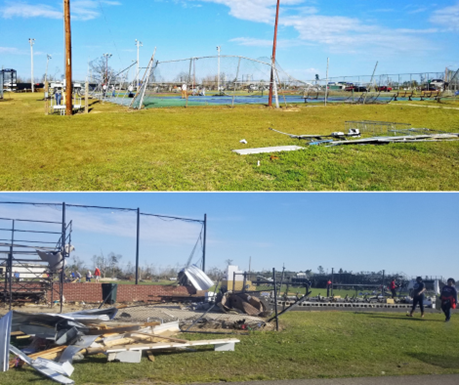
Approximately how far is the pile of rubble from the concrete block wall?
684 cm

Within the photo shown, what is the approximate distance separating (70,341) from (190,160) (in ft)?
21.7

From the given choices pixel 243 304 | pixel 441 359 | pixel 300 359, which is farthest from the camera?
pixel 243 304

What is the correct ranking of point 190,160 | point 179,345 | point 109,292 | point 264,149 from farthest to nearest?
point 109,292, point 264,149, point 190,160, point 179,345

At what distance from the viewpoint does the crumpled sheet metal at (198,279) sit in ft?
38.0

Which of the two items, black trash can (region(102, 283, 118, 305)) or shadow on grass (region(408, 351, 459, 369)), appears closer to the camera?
shadow on grass (region(408, 351, 459, 369))

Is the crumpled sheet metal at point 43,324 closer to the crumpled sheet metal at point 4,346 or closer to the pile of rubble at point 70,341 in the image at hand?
the pile of rubble at point 70,341

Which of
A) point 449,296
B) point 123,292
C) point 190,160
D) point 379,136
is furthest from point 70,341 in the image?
point 379,136

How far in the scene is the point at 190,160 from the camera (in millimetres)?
13453

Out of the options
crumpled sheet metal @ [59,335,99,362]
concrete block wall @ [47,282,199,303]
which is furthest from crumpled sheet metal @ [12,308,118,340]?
concrete block wall @ [47,282,199,303]

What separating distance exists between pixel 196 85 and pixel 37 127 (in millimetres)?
13593

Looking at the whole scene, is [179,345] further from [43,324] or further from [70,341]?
[43,324]

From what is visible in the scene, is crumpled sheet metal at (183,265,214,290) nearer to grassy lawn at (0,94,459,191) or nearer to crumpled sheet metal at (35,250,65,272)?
grassy lawn at (0,94,459,191)

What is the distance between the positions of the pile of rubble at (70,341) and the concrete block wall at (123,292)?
22.4 feet

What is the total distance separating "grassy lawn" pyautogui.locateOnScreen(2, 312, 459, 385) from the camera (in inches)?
276
